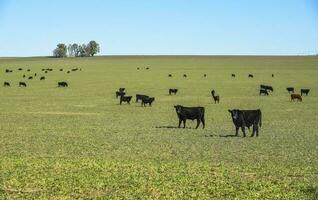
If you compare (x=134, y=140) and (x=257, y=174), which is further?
(x=134, y=140)

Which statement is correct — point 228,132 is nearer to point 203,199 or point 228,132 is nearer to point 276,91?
point 203,199

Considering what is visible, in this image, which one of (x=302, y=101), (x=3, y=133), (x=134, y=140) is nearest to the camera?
(x=134, y=140)

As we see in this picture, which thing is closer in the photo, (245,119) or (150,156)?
(150,156)

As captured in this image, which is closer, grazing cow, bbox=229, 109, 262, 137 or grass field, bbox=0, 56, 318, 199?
grass field, bbox=0, 56, 318, 199

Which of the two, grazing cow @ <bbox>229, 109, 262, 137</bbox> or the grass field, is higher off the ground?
grazing cow @ <bbox>229, 109, 262, 137</bbox>

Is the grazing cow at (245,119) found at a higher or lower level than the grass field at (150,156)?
higher

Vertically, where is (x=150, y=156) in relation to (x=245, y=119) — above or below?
below

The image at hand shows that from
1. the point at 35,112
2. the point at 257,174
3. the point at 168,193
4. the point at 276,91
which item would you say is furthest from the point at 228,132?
the point at 276,91

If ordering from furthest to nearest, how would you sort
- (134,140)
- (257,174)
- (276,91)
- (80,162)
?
1. (276,91)
2. (134,140)
3. (80,162)
4. (257,174)

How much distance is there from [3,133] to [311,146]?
13947mm

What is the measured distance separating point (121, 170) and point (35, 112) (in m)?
21.3

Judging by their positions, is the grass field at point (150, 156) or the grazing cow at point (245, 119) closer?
the grass field at point (150, 156)

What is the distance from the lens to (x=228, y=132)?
25.9 m

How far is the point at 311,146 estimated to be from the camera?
2144 centimetres
